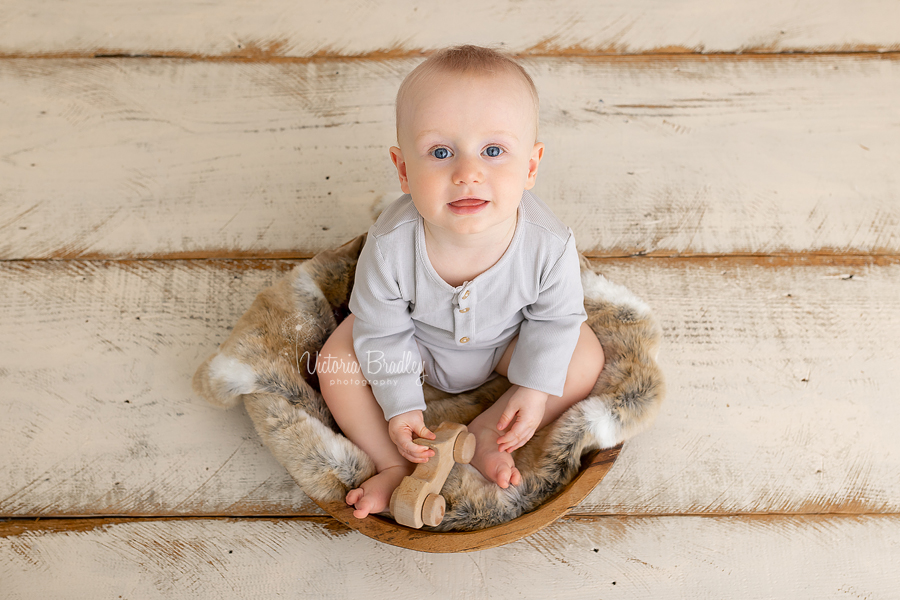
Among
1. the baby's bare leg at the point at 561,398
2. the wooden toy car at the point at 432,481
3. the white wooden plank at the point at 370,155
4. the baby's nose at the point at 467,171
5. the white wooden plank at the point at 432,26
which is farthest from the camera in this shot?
the white wooden plank at the point at 432,26

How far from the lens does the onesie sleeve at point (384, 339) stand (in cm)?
85

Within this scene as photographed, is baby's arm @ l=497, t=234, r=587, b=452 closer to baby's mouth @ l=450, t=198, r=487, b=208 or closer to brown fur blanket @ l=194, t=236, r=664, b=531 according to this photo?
brown fur blanket @ l=194, t=236, r=664, b=531

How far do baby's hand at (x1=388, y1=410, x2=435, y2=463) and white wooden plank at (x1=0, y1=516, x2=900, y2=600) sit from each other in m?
0.19

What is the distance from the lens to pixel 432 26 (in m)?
1.31

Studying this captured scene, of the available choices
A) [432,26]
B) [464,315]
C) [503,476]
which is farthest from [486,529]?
[432,26]

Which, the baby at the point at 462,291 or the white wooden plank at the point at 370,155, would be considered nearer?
the baby at the point at 462,291

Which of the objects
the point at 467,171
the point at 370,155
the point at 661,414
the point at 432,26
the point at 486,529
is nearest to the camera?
the point at 467,171

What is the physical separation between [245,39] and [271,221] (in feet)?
1.47

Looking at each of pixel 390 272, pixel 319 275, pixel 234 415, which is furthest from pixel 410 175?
pixel 234 415

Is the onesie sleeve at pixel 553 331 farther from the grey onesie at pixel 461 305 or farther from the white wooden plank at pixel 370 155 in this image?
the white wooden plank at pixel 370 155

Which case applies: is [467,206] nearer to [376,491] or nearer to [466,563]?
[376,491]

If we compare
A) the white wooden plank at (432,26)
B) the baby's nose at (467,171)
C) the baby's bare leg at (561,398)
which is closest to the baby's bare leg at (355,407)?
the baby's bare leg at (561,398)

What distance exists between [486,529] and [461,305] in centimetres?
30

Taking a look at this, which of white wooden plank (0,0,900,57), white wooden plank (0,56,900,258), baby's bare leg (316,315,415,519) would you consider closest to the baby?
baby's bare leg (316,315,415,519)
